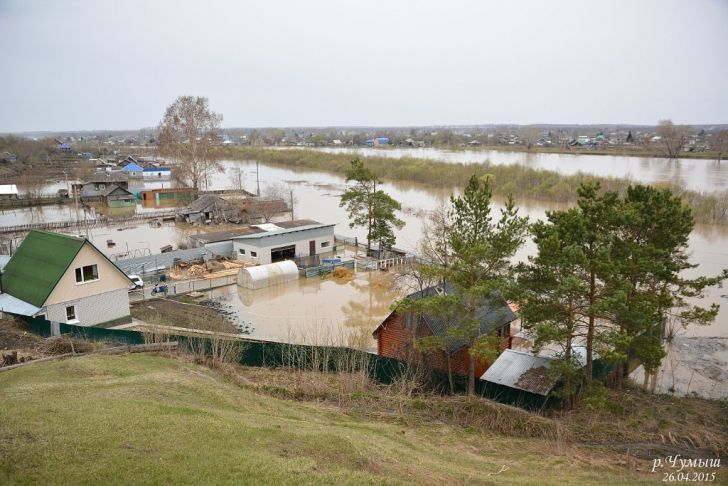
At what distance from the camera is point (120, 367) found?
41.3 feet

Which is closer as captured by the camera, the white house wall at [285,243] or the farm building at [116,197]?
the white house wall at [285,243]

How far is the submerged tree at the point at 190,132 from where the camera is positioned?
52.6 m

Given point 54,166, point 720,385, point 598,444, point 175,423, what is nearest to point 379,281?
point 720,385

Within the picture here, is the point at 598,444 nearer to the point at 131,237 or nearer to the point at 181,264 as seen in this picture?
the point at 181,264

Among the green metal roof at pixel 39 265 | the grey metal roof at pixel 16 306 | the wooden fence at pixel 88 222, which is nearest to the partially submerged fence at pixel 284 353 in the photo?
the grey metal roof at pixel 16 306

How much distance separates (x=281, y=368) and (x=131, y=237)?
28.3 meters

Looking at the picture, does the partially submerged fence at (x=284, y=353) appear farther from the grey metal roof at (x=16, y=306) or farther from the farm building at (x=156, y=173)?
the farm building at (x=156, y=173)

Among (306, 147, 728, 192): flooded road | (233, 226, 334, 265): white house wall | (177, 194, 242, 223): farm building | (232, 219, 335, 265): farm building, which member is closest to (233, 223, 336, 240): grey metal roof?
(232, 219, 335, 265): farm building

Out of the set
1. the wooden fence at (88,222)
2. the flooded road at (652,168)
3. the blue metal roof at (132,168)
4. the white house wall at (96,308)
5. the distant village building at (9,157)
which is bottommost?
the wooden fence at (88,222)

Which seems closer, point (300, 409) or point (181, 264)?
point (300, 409)

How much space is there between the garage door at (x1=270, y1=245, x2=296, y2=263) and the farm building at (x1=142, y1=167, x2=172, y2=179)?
148ft

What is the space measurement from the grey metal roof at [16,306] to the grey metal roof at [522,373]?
14584mm

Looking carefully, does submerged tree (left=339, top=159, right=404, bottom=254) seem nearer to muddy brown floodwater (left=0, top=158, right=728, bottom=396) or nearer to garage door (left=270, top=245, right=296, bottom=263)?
muddy brown floodwater (left=0, top=158, right=728, bottom=396)

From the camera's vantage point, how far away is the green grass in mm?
6898
